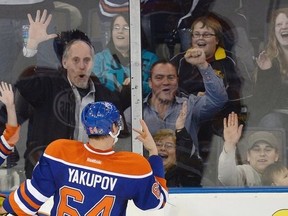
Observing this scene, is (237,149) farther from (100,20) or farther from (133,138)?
(100,20)

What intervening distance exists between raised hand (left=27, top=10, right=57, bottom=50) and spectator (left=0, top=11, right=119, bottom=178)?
0.31 ft

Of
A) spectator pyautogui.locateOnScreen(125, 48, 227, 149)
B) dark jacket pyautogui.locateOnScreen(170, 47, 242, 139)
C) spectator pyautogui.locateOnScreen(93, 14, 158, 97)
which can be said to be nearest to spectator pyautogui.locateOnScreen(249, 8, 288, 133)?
dark jacket pyautogui.locateOnScreen(170, 47, 242, 139)

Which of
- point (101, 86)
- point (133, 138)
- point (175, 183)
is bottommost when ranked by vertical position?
point (175, 183)

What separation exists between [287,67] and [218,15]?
1.77 feet

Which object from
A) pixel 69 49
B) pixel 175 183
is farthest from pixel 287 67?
pixel 69 49

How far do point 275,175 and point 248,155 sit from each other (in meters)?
0.21

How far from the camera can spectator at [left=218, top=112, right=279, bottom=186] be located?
4.78 m

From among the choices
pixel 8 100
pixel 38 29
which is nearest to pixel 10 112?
pixel 8 100

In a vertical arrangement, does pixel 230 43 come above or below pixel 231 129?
above

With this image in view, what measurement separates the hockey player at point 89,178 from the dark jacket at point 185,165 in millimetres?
1301

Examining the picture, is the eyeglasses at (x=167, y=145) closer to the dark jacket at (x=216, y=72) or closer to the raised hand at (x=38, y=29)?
the dark jacket at (x=216, y=72)

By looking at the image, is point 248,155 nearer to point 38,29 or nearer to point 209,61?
point 209,61

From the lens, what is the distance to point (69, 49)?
4699mm

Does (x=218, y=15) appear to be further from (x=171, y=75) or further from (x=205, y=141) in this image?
(x=205, y=141)
